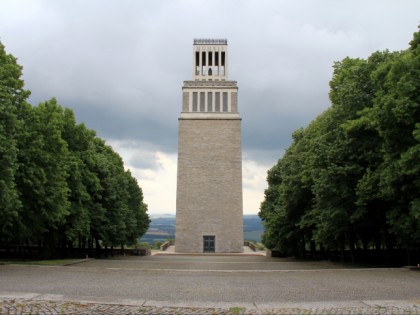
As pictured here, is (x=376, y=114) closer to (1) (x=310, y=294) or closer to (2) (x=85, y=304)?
(1) (x=310, y=294)

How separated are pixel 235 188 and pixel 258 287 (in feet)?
163

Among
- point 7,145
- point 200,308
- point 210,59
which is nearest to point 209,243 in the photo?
point 210,59

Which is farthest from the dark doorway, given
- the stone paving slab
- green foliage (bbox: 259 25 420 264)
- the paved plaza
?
the stone paving slab

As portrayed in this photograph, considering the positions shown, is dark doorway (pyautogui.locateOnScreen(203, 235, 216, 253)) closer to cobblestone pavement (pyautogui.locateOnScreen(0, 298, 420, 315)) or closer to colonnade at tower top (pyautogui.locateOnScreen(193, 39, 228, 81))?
colonnade at tower top (pyautogui.locateOnScreen(193, 39, 228, 81))

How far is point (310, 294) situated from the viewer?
13273 millimetres

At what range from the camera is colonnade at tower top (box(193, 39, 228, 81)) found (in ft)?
237

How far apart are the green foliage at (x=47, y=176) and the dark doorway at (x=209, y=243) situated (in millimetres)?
22415

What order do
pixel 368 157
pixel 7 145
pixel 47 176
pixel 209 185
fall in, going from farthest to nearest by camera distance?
pixel 209 185
pixel 47 176
pixel 368 157
pixel 7 145

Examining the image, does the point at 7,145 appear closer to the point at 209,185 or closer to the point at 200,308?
the point at 200,308

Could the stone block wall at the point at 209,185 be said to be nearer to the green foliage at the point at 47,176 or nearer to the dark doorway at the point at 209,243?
the dark doorway at the point at 209,243

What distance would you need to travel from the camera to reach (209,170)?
6506 cm

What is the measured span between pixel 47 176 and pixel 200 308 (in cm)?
1891

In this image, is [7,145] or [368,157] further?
[368,157]

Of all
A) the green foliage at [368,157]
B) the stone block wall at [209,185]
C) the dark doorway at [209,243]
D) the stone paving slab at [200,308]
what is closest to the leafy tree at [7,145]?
the stone paving slab at [200,308]
